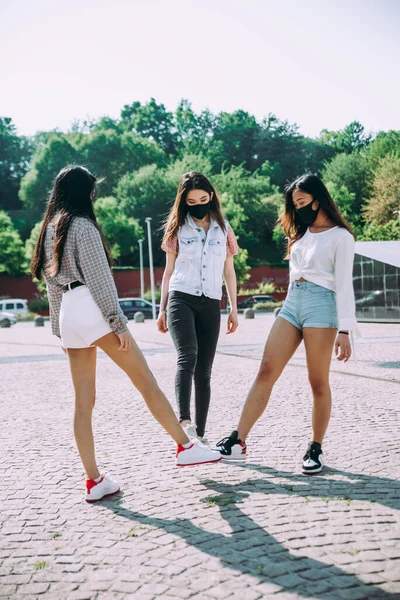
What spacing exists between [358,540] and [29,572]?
1.42 m

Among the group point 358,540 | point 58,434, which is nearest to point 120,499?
point 358,540

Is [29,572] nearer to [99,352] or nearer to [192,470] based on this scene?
[192,470]

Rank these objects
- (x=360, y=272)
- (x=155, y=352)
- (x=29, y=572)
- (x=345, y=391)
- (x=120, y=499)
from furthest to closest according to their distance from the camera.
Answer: (x=360, y=272) < (x=155, y=352) < (x=345, y=391) < (x=120, y=499) < (x=29, y=572)

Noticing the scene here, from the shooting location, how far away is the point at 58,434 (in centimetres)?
609

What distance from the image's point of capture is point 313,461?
14.5ft

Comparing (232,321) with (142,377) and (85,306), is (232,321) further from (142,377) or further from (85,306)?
(85,306)

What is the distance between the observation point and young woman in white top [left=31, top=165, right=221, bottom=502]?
3.86 m

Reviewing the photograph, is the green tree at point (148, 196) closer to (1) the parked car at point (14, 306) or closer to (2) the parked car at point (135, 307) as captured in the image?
(1) the parked car at point (14, 306)

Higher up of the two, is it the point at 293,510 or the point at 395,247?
the point at 395,247

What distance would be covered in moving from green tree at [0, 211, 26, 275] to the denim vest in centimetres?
4965

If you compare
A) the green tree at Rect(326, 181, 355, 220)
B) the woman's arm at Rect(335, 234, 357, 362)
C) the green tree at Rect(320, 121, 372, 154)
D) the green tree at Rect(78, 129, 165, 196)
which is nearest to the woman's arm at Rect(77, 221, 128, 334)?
the woman's arm at Rect(335, 234, 357, 362)

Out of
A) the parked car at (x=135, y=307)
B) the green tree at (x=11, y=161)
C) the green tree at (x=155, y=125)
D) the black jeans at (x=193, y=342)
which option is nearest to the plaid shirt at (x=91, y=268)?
the black jeans at (x=193, y=342)

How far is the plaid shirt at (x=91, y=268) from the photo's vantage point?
12.6 feet

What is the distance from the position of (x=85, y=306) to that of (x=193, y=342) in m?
1.17
